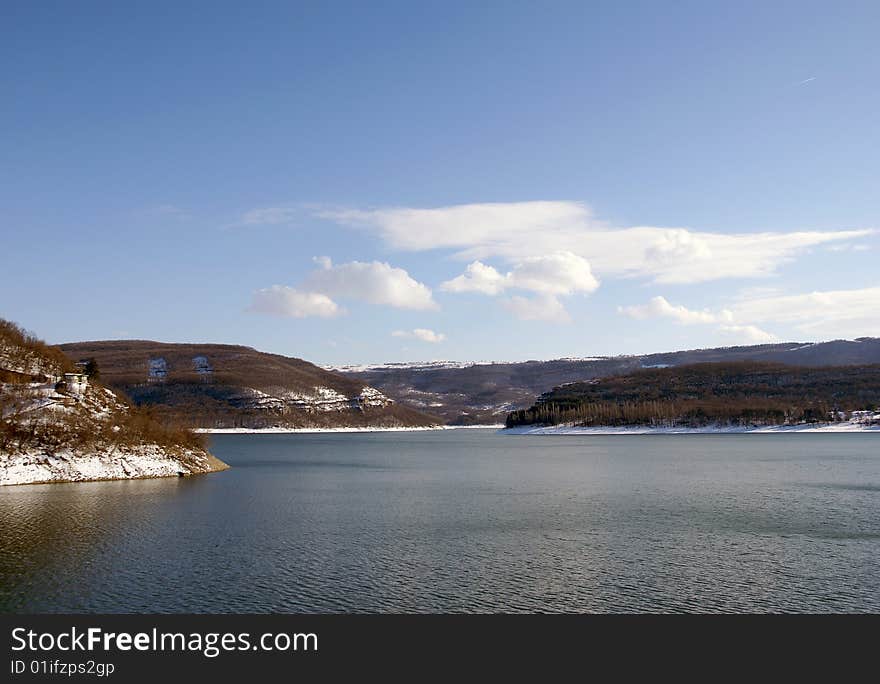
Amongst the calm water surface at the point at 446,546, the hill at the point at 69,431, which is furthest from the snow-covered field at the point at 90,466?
the calm water surface at the point at 446,546

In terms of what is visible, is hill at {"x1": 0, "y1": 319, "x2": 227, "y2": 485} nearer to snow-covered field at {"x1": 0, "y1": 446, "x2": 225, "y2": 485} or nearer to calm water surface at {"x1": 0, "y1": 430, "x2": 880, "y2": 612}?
snow-covered field at {"x1": 0, "y1": 446, "x2": 225, "y2": 485}

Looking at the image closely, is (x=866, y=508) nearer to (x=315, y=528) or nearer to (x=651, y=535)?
(x=651, y=535)

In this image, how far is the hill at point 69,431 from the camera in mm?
77438

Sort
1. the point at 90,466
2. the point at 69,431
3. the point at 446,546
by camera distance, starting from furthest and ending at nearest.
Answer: the point at 69,431, the point at 90,466, the point at 446,546

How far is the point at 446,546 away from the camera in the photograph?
1674 inches

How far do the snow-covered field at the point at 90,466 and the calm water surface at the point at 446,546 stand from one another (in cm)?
318

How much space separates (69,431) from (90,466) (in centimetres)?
476

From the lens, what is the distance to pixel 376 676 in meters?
23.9

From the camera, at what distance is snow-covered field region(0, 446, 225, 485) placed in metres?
74.8

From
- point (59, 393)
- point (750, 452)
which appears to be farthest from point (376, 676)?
point (750, 452)

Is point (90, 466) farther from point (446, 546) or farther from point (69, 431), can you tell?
point (446, 546)

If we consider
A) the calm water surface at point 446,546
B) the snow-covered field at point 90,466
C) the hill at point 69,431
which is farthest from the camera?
the hill at point 69,431

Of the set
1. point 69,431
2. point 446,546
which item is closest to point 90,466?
point 69,431

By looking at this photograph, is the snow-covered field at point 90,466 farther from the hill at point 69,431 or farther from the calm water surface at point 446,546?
the calm water surface at point 446,546
